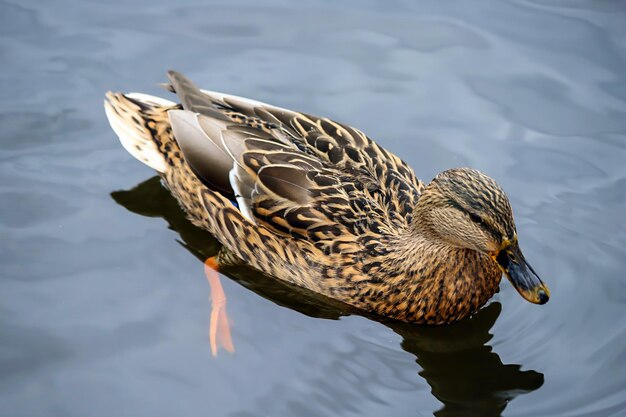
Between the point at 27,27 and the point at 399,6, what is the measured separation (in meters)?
3.49

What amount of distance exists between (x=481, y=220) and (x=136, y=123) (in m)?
2.97

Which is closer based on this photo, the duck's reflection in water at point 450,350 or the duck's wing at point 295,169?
the duck's reflection in water at point 450,350

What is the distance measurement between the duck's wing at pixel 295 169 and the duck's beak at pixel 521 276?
2.99 feet

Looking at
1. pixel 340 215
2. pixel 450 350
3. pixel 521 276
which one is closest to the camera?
pixel 521 276

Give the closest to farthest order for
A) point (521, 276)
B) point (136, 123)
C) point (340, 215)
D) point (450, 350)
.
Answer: point (521, 276) < point (450, 350) < point (340, 215) < point (136, 123)

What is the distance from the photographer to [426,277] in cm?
649

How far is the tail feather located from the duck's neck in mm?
2021

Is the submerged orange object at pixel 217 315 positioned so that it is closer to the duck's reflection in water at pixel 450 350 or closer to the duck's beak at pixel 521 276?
the duck's reflection in water at pixel 450 350

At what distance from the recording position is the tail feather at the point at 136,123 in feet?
24.4

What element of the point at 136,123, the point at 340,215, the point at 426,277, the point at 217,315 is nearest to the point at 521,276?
the point at 426,277

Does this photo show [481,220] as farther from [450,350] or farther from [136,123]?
[136,123]

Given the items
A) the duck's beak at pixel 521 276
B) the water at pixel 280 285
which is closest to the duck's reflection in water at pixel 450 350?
the water at pixel 280 285

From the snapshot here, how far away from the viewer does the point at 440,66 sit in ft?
28.6

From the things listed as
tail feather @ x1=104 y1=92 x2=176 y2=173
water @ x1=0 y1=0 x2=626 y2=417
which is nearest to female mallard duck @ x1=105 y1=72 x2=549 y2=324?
water @ x1=0 y1=0 x2=626 y2=417
